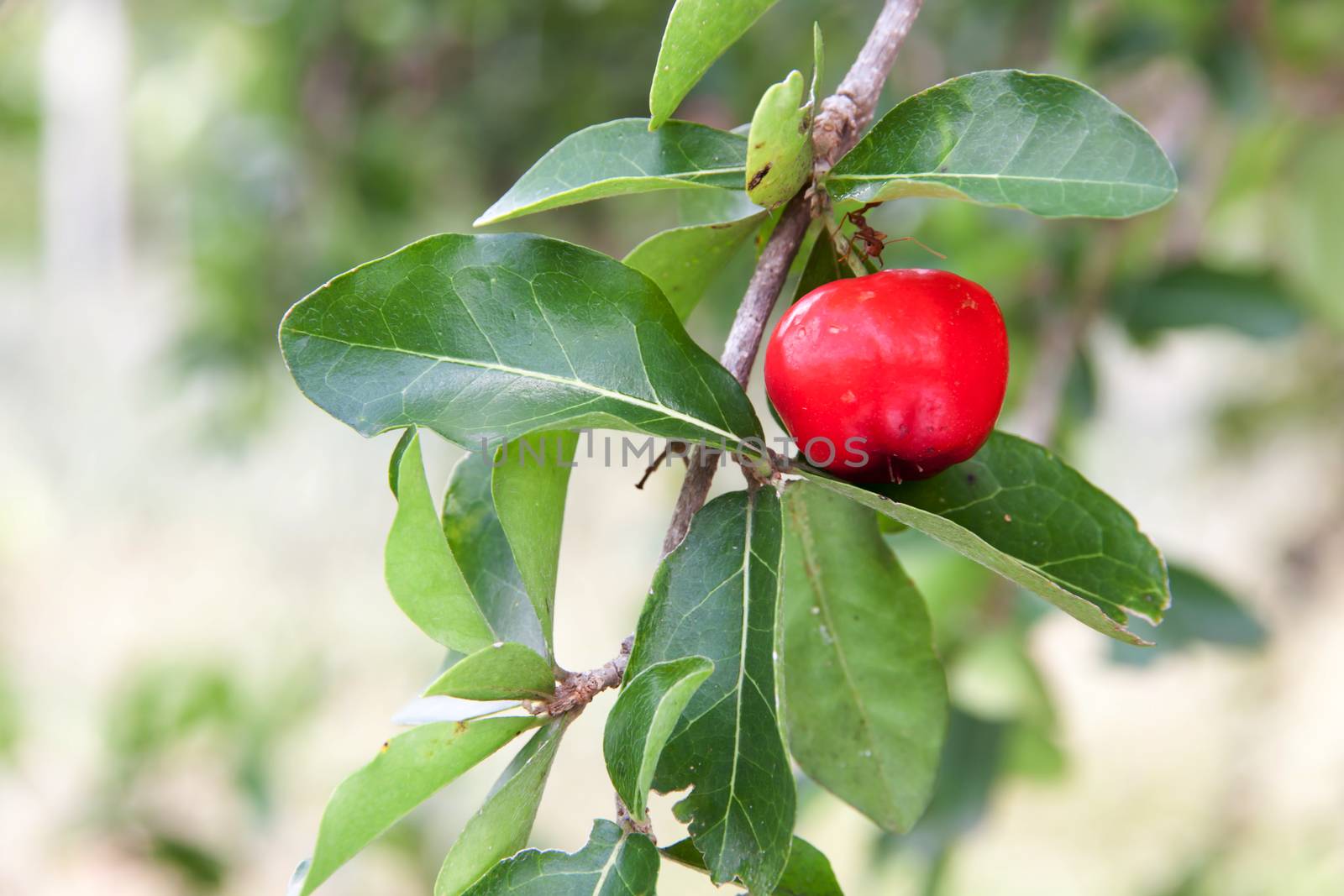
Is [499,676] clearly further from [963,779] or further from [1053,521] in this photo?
[963,779]

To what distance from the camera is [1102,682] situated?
3258mm

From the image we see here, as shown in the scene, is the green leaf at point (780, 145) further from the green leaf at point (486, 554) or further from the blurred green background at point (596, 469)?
the blurred green background at point (596, 469)

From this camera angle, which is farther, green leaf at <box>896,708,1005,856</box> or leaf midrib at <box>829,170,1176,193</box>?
green leaf at <box>896,708,1005,856</box>

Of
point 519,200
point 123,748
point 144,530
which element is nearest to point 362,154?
point 123,748

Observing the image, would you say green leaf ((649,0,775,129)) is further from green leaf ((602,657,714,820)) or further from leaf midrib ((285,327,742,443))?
green leaf ((602,657,714,820))

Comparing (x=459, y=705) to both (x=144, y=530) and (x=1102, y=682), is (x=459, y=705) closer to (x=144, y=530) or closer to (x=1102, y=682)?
(x=1102, y=682)

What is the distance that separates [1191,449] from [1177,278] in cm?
135

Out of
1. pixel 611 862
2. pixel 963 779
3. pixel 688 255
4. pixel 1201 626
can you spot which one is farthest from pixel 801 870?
pixel 1201 626

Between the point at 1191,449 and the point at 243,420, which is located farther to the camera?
the point at 1191,449

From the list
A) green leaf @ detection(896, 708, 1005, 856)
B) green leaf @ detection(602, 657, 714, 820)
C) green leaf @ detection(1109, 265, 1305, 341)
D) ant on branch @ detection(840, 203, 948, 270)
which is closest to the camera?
green leaf @ detection(602, 657, 714, 820)

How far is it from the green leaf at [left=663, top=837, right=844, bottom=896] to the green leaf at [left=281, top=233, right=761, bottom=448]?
7.2 inches

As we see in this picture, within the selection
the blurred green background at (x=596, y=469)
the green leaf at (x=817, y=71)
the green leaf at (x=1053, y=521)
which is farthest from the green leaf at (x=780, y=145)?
the blurred green background at (x=596, y=469)

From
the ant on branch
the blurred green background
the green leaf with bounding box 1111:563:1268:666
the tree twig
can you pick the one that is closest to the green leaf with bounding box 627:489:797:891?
the tree twig

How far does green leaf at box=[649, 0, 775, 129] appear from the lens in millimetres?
474
